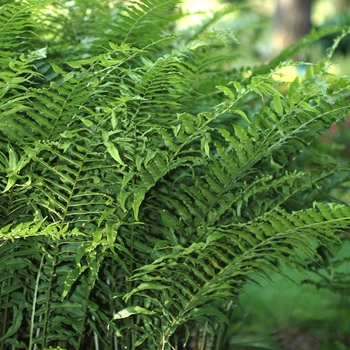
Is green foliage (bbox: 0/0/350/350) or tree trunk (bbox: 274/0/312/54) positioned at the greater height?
green foliage (bbox: 0/0/350/350)

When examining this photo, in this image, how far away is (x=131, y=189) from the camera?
0.85 m

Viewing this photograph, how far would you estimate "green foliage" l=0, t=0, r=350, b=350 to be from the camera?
31.1 inches

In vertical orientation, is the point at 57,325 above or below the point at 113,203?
below

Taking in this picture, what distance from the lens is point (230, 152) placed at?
35.5 inches

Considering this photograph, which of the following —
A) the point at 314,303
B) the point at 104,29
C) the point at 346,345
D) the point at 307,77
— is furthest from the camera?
the point at 314,303

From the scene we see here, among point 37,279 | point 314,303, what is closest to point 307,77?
point 37,279

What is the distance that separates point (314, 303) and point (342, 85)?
130 centimetres

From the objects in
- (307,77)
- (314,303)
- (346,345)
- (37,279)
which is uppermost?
(307,77)

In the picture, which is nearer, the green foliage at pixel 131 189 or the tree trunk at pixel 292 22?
the green foliage at pixel 131 189

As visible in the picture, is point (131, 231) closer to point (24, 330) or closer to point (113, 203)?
point (113, 203)

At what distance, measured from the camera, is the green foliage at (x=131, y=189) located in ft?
2.60

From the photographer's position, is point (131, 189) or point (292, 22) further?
point (292, 22)

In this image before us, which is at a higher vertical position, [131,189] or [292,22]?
[131,189]

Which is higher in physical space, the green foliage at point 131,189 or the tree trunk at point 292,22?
the green foliage at point 131,189
